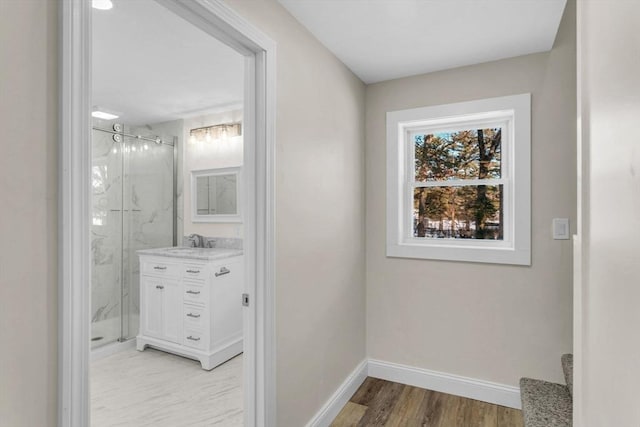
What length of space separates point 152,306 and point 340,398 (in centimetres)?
213

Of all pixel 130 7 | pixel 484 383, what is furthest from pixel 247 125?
pixel 484 383

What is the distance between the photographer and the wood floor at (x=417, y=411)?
2.29 m

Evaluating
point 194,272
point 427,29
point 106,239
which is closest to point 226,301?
point 194,272

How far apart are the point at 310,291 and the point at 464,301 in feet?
4.15

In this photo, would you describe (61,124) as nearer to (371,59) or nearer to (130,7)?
(130,7)

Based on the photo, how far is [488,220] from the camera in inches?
107

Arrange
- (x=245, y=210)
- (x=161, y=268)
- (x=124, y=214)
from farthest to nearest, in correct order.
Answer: (x=124, y=214) < (x=161, y=268) < (x=245, y=210)

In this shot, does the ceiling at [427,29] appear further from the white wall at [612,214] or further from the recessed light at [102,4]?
the white wall at [612,214]

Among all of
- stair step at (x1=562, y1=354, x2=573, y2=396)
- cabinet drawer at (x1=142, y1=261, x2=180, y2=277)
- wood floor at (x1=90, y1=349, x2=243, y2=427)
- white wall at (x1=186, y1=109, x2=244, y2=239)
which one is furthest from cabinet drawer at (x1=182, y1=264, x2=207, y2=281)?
stair step at (x1=562, y1=354, x2=573, y2=396)

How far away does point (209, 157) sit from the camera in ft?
13.3

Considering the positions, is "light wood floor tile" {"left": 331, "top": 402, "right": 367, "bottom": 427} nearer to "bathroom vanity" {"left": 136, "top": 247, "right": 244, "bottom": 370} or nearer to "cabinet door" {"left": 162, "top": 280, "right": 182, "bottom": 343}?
"bathroom vanity" {"left": 136, "top": 247, "right": 244, "bottom": 370}

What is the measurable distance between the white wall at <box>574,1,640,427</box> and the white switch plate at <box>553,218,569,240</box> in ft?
7.32

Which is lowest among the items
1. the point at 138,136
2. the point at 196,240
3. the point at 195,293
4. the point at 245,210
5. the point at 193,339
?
the point at 193,339

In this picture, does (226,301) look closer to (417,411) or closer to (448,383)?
(417,411)
